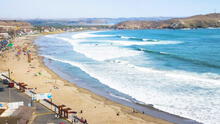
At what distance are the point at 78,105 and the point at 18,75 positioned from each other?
1638cm

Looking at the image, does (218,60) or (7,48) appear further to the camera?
(7,48)

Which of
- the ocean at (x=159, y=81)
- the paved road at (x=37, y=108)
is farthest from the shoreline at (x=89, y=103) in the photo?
the paved road at (x=37, y=108)

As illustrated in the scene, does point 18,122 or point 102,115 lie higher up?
point 18,122

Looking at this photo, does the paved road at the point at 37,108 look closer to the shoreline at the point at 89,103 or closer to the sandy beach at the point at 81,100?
the sandy beach at the point at 81,100

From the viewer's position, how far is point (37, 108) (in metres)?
22.9

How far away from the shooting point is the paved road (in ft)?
66.6

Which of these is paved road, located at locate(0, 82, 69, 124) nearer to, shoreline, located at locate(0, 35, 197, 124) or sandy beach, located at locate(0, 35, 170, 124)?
sandy beach, located at locate(0, 35, 170, 124)

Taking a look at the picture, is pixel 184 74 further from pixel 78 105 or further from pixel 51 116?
pixel 51 116

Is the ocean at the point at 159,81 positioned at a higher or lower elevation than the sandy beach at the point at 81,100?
higher

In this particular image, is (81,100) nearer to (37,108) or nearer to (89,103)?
(89,103)

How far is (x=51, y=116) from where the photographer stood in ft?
69.6

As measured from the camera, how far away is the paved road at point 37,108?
799 inches


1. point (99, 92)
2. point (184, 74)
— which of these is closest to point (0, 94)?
point (99, 92)

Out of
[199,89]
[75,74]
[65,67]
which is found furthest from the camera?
[65,67]
